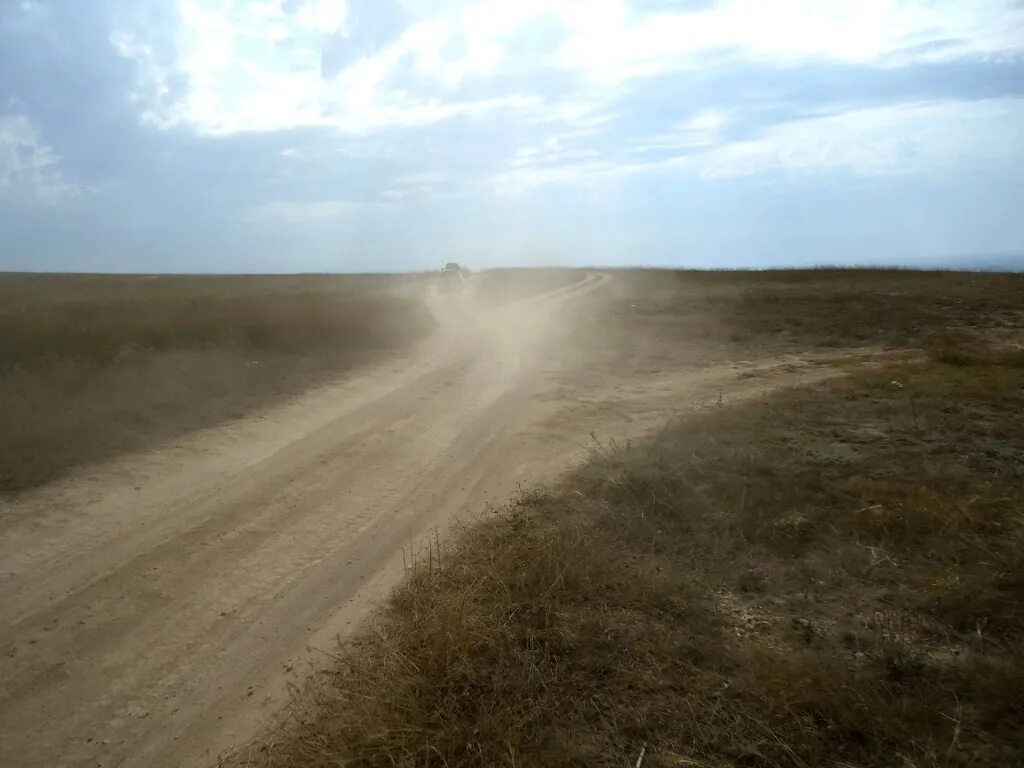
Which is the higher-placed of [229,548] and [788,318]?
[788,318]

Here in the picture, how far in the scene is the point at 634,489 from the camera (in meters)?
7.45

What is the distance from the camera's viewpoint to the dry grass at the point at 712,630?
12.6 ft

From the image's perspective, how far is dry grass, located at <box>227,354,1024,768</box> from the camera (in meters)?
3.85

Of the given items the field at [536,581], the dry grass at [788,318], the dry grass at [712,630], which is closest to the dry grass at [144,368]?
the field at [536,581]

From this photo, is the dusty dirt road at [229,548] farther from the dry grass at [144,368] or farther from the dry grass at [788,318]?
the dry grass at [788,318]

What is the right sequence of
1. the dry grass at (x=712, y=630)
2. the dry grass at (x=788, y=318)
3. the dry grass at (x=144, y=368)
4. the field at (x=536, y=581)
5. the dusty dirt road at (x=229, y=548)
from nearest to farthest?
the dry grass at (x=712, y=630) < the field at (x=536, y=581) < the dusty dirt road at (x=229, y=548) < the dry grass at (x=144, y=368) < the dry grass at (x=788, y=318)

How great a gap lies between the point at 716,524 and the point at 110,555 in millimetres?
5798

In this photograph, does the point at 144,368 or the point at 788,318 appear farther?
the point at 788,318

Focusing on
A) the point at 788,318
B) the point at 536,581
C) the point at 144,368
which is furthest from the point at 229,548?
the point at 788,318

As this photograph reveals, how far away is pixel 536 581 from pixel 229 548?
124 inches

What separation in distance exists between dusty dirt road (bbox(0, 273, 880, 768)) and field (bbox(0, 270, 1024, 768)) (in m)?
0.03

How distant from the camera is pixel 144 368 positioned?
12820mm

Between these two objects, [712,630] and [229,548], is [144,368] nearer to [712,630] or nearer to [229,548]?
[229,548]

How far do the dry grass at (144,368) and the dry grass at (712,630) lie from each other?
6278 millimetres
